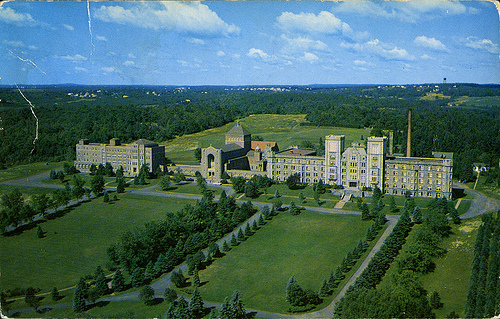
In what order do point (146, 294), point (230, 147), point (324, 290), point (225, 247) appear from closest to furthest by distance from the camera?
point (146, 294), point (324, 290), point (225, 247), point (230, 147)

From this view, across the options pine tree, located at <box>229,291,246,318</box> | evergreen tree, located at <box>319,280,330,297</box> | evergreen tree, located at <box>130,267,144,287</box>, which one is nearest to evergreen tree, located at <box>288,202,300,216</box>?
evergreen tree, located at <box>319,280,330,297</box>

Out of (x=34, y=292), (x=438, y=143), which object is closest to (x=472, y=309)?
(x=34, y=292)

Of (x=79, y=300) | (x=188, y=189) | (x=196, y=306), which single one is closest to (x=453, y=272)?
(x=196, y=306)

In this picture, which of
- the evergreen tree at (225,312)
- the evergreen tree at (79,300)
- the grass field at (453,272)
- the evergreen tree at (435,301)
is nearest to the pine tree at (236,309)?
the evergreen tree at (225,312)

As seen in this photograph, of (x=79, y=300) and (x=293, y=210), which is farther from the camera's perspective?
(x=293, y=210)

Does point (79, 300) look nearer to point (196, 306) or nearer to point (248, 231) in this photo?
point (196, 306)

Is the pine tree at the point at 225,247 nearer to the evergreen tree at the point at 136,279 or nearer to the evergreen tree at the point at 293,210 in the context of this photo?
the evergreen tree at the point at 136,279

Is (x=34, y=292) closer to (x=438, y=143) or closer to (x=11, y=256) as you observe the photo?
(x=11, y=256)
